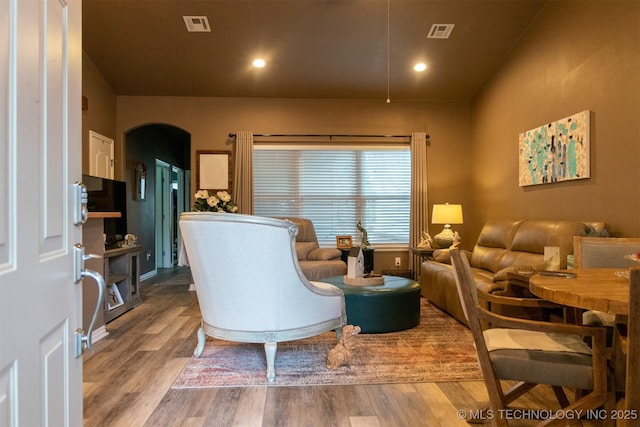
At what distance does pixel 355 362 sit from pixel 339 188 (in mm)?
3357

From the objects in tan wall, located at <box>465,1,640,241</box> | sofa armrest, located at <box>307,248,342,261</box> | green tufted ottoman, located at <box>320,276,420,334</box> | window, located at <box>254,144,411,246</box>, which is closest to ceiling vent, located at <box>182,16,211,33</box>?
window, located at <box>254,144,411,246</box>

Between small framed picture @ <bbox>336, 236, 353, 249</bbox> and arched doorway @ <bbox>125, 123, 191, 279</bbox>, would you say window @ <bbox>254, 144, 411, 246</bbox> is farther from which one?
arched doorway @ <bbox>125, 123, 191, 279</bbox>

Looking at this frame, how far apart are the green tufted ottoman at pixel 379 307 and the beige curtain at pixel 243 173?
2.54 metres

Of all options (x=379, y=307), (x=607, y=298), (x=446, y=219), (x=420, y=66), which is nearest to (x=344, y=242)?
(x=446, y=219)

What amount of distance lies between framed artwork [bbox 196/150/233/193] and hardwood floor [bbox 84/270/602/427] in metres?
3.10

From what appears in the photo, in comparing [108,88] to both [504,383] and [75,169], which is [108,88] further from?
[504,383]

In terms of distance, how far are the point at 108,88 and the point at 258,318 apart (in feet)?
14.4

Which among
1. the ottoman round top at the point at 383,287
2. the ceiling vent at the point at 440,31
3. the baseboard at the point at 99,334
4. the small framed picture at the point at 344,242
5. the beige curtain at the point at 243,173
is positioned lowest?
the baseboard at the point at 99,334

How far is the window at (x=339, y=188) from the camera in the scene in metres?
5.63

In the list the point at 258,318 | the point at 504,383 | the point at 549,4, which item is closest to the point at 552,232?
the point at 504,383

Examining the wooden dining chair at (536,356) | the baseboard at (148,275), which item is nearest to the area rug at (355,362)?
the wooden dining chair at (536,356)

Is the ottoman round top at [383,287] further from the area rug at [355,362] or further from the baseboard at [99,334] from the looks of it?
the baseboard at [99,334]

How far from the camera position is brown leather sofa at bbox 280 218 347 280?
4.35m

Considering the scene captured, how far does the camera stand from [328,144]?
222 inches
